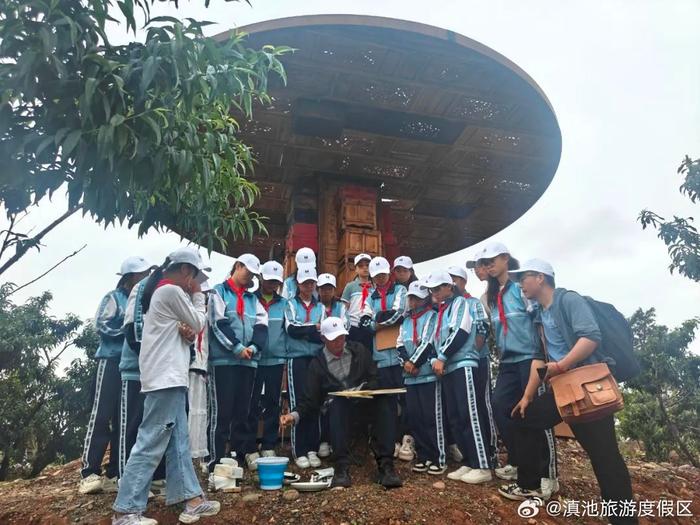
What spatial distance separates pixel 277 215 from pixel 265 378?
232 inches

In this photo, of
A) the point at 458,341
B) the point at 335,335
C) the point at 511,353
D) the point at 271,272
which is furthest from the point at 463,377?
the point at 271,272

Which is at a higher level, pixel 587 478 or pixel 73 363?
pixel 73 363

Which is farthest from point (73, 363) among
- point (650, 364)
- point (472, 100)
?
point (650, 364)

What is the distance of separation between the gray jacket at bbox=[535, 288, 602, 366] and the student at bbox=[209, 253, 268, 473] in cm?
263

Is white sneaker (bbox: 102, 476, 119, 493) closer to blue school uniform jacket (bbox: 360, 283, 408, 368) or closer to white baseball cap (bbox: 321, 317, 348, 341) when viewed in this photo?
white baseball cap (bbox: 321, 317, 348, 341)

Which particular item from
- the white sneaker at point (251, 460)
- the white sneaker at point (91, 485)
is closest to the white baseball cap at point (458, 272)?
the white sneaker at point (251, 460)

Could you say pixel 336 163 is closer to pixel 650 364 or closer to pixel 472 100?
pixel 472 100

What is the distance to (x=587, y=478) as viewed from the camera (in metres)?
4.79

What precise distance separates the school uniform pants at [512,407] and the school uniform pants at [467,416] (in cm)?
20

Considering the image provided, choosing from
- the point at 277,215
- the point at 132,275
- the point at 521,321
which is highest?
the point at 277,215

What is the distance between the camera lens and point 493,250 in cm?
436

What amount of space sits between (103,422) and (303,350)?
1.87 m

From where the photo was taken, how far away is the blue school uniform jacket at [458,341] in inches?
168

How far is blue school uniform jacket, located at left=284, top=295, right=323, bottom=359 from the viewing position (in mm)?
4848
